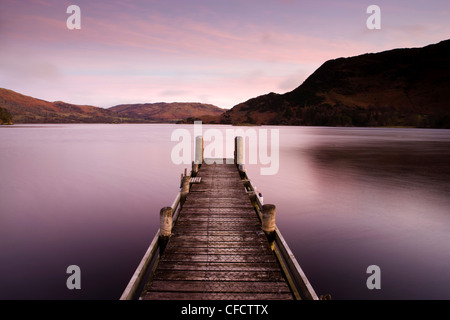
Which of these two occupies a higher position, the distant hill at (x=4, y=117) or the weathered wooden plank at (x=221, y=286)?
the distant hill at (x=4, y=117)

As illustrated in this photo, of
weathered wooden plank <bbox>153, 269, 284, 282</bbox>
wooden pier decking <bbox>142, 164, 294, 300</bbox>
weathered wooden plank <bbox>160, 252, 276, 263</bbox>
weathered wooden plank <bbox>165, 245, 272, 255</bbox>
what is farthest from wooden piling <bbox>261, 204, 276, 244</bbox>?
weathered wooden plank <bbox>153, 269, 284, 282</bbox>

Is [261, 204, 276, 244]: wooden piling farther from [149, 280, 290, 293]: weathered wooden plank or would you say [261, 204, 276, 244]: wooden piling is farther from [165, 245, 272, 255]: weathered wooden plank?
[149, 280, 290, 293]: weathered wooden plank

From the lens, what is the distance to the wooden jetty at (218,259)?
559 centimetres

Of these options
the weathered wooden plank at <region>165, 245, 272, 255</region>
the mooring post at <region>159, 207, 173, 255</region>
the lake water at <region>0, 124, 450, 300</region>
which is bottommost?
the lake water at <region>0, 124, 450, 300</region>

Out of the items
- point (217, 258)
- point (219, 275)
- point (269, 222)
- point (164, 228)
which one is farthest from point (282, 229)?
point (219, 275)

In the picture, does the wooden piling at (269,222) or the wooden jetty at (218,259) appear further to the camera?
the wooden piling at (269,222)

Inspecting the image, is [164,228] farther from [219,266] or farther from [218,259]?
[219,266]

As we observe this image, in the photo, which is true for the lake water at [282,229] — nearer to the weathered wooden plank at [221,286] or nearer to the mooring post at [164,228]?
the mooring post at [164,228]

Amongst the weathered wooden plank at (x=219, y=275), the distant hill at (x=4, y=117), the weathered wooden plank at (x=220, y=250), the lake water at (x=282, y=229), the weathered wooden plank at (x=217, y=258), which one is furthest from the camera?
the distant hill at (x=4, y=117)

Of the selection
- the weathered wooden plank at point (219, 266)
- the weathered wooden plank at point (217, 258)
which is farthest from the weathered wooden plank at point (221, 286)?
the weathered wooden plank at point (217, 258)

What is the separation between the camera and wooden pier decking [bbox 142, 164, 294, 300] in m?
5.60

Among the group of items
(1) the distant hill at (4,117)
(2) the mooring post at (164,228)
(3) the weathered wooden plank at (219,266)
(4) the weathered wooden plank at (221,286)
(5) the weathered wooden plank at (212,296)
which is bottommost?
(5) the weathered wooden plank at (212,296)

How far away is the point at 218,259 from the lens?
687cm
